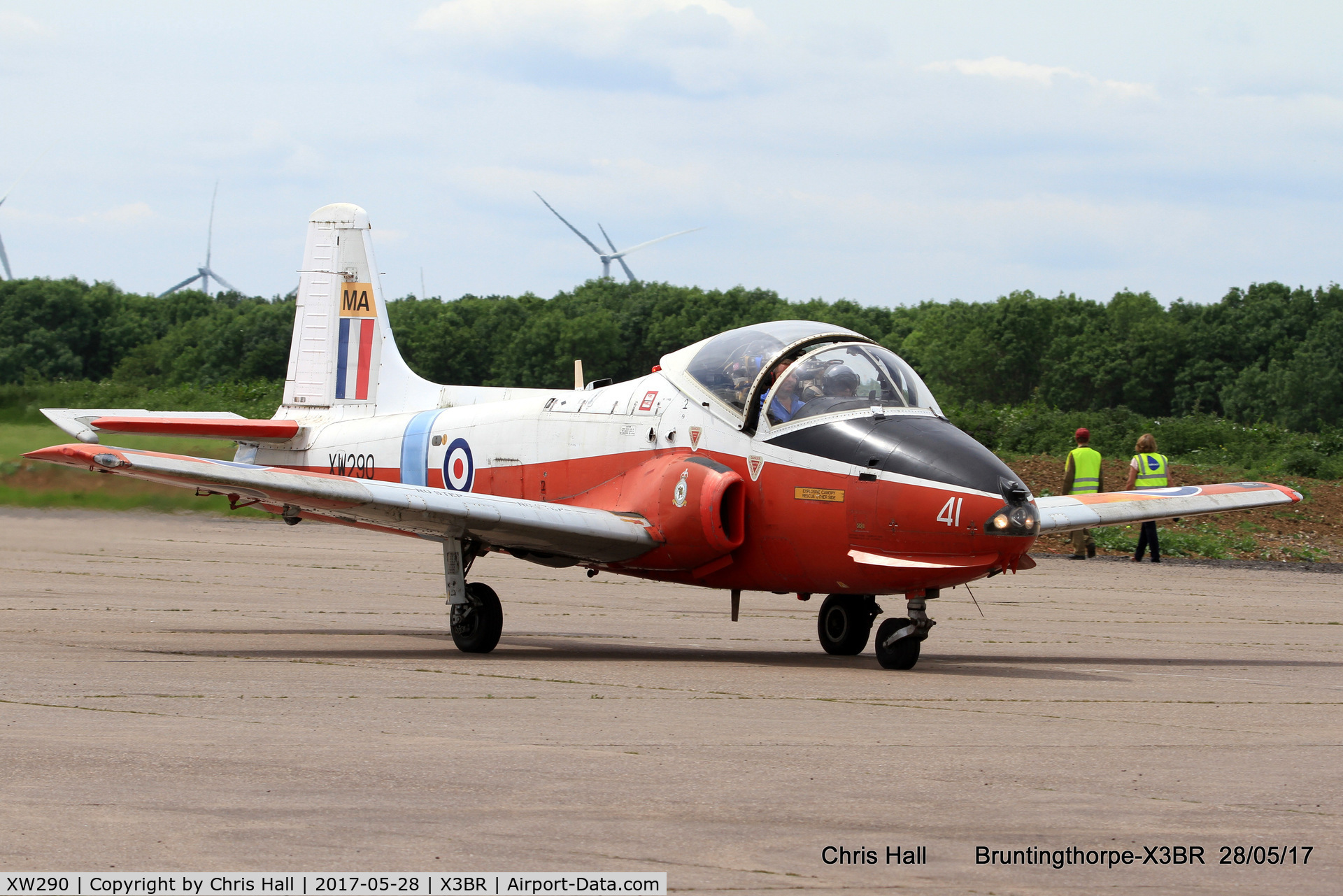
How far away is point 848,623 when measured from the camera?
1261 centimetres

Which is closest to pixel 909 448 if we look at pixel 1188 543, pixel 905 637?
pixel 905 637

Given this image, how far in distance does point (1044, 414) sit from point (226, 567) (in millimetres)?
31531

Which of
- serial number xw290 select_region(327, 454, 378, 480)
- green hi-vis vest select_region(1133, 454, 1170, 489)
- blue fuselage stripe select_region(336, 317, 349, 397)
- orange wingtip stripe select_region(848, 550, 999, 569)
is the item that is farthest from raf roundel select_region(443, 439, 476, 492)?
green hi-vis vest select_region(1133, 454, 1170, 489)

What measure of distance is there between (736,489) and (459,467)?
148 inches

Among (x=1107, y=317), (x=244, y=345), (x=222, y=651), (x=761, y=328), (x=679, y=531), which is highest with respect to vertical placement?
(x=1107, y=317)

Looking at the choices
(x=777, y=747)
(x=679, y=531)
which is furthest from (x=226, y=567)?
(x=777, y=747)

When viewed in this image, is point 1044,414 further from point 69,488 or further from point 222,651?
point 222,651

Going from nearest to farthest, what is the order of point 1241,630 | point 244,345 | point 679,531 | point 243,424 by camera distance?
1. point 679,531
2. point 1241,630
3. point 243,424
4. point 244,345

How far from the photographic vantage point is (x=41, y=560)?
2136 cm

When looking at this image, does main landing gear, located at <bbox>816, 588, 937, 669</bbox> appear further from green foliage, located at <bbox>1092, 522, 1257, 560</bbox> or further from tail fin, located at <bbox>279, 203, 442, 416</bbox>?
green foliage, located at <bbox>1092, 522, 1257, 560</bbox>

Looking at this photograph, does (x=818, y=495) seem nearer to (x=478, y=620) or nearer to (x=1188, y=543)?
(x=478, y=620)

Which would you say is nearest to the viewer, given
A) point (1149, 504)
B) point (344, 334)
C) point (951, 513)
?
point (951, 513)

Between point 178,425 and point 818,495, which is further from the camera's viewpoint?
point 178,425

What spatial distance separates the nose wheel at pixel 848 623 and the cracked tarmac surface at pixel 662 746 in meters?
0.21
